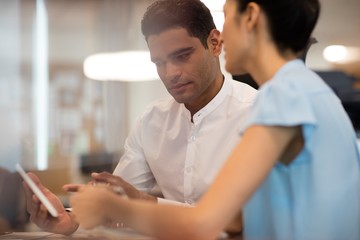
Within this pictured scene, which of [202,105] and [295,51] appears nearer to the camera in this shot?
[295,51]

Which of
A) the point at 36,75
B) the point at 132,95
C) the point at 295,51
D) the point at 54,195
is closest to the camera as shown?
the point at 295,51

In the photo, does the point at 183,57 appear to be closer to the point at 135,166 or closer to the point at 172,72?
the point at 172,72

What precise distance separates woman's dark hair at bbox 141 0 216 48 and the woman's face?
22cm

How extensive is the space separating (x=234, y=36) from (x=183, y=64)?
27 centimetres

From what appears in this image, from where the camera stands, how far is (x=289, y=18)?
573 mm

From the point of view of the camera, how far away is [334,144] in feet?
1.91

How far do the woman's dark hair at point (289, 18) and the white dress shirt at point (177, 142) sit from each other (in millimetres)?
223

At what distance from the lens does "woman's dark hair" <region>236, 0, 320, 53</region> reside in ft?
1.86

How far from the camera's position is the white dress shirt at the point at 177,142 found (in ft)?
2.80

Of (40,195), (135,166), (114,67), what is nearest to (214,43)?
(135,166)

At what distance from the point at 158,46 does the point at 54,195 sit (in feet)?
0.96

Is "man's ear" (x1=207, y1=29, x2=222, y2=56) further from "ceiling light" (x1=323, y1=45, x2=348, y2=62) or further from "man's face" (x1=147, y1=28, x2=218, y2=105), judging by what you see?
"ceiling light" (x1=323, y1=45, x2=348, y2=62)

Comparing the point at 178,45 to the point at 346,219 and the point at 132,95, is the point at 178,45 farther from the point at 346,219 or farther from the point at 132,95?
the point at 132,95

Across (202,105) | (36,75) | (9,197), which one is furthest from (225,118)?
(36,75)
